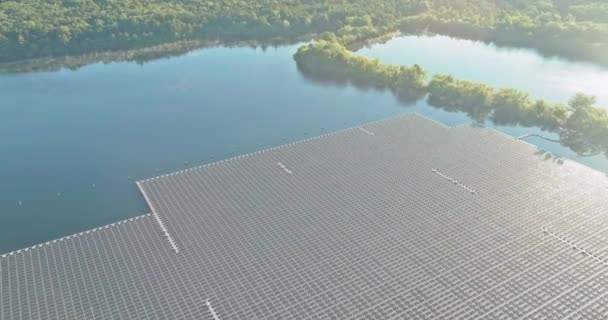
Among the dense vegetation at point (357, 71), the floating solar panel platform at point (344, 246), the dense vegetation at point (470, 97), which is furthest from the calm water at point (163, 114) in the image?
the floating solar panel platform at point (344, 246)

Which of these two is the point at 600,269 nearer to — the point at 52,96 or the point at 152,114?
the point at 152,114

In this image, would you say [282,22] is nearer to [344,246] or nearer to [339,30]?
[339,30]

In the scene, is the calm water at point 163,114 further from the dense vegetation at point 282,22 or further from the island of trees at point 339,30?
the dense vegetation at point 282,22

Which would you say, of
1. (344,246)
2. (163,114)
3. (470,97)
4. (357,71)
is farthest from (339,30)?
(344,246)

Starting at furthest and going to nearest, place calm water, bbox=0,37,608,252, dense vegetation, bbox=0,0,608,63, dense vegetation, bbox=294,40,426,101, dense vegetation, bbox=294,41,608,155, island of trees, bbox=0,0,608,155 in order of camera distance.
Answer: dense vegetation, bbox=0,0,608,63, dense vegetation, bbox=294,40,426,101, island of trees, bbox=0,0,608,155, dense vegetation, bbox=294,41,608,155, calm water, bbox=0,37,608,252

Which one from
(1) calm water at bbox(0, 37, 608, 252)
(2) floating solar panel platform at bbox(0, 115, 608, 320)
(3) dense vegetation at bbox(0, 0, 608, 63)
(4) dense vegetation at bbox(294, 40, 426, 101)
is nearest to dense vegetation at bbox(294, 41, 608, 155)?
(4) dense vegetation at bbox(294, 40, 426, 101)

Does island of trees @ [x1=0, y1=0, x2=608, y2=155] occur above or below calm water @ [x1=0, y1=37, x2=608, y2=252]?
above

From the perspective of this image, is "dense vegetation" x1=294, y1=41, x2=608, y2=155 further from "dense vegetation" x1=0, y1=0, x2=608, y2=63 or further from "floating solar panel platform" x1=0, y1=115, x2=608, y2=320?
"dense vegetation" x1=0, y1=0, x2=608, y2=63
